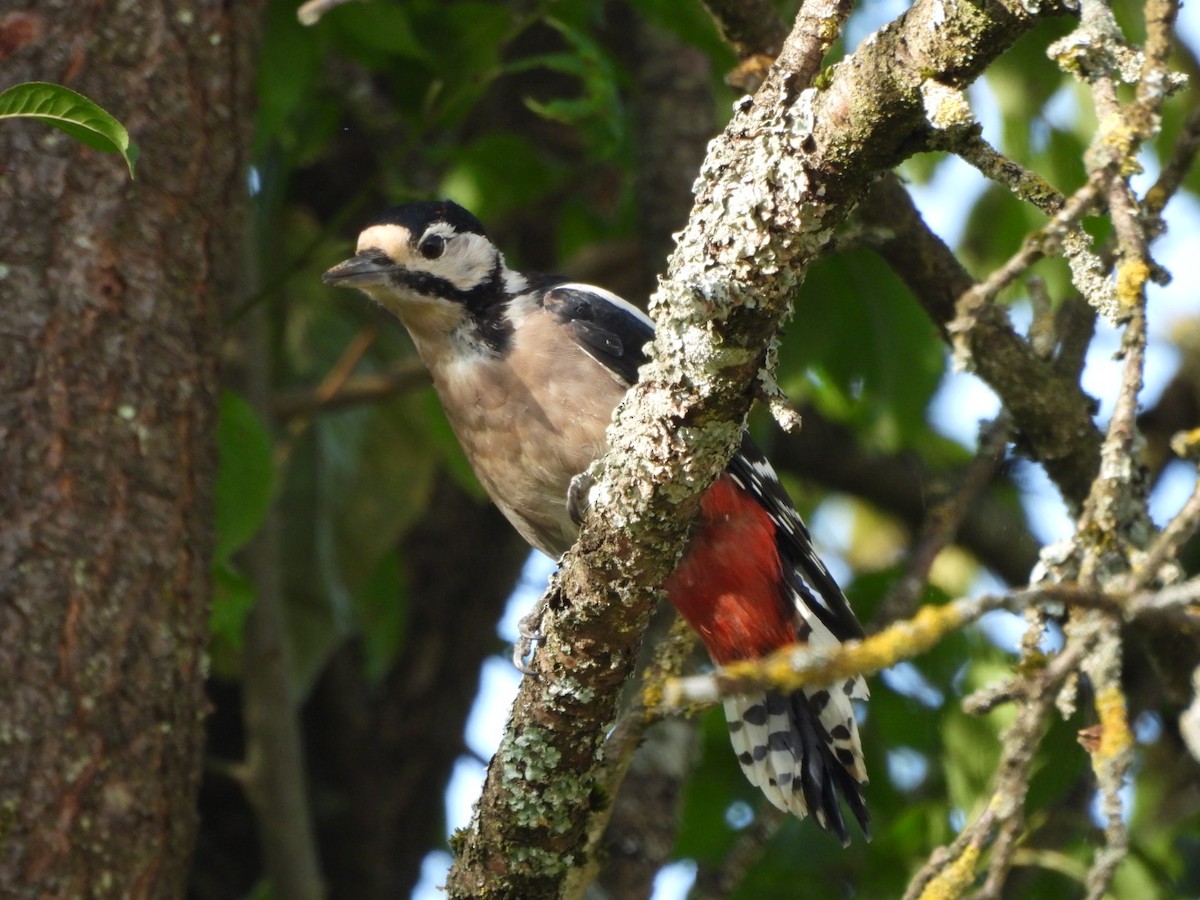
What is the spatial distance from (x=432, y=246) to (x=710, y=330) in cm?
190

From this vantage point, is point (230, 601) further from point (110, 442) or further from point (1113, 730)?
point (1113, 730)

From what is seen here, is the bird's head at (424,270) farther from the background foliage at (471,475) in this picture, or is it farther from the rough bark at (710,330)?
the rough bark at (710,330)

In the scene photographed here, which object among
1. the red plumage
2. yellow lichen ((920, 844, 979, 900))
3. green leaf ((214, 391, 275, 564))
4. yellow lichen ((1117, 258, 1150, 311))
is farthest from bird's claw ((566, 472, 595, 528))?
yellow lichen ((1117, 258, 1150, 311))

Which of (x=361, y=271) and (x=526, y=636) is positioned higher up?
(x=361, y=271)

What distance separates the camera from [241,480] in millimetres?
3912

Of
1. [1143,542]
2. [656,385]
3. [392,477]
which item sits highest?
[392,477]

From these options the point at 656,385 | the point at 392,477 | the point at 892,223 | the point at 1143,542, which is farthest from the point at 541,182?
the point at 656,385

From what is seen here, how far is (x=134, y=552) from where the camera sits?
3.25m

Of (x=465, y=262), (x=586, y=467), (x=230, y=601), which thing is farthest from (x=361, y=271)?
(x=230, y=601)

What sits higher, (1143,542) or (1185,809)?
(1185,809)

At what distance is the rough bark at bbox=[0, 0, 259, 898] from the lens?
3045 mm

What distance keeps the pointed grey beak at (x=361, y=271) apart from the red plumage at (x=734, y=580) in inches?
38.9

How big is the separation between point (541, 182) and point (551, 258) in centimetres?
135

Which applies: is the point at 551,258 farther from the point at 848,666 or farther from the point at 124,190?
the point at 848,666
